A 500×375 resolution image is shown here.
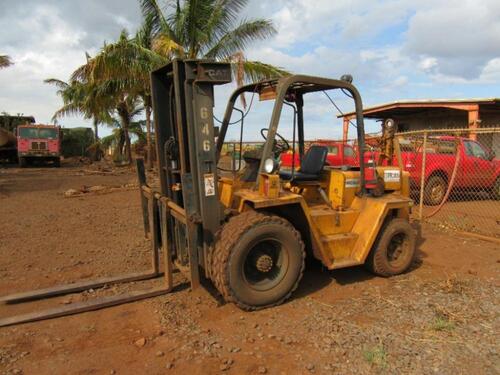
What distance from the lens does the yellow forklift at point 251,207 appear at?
162 inches

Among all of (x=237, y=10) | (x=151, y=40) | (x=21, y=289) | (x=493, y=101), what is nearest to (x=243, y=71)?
(x=237, y=10)

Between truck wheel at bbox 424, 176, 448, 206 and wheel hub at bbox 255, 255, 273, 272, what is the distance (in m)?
7.71

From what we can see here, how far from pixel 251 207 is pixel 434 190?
7.91 meters

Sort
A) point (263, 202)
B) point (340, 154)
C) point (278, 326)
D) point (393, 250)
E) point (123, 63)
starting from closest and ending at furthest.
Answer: point (278, 326)
point (263, 202)
point (393, 250)
point (340, 154)
point (123, 63)

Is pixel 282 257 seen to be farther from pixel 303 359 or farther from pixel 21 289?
pixel 21 289

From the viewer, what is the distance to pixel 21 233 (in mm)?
7742

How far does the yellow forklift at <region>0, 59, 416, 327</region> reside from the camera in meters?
4.12

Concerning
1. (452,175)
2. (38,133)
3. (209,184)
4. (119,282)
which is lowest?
(119,282)

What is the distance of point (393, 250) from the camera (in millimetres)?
5508

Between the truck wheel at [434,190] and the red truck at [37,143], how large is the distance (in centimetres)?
2335

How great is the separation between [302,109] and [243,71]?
9.82m

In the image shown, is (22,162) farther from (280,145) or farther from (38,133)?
(280,145)

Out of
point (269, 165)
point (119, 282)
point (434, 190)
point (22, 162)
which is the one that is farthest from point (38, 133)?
point (269, 165)

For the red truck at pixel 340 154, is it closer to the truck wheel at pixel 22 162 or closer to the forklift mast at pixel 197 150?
the forklift mast at pixel 197 150
